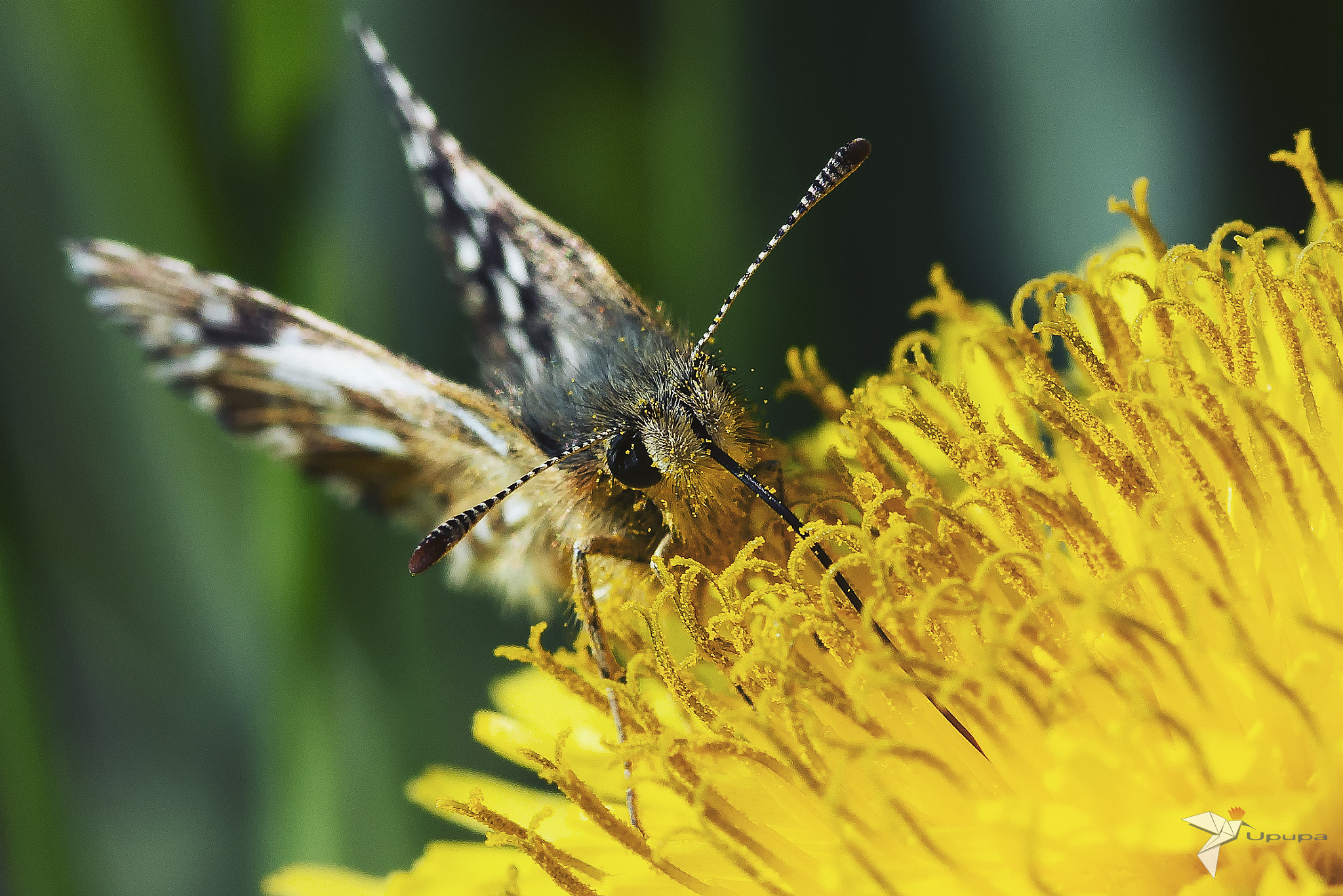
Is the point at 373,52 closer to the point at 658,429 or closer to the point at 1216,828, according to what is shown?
the point at 658,429

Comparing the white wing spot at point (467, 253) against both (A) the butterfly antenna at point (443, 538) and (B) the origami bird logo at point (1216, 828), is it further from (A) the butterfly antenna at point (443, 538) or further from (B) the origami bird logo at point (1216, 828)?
(B) the origami bird logo at point (1216, 828)

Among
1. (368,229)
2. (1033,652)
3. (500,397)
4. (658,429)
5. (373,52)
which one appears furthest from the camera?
(368,229)

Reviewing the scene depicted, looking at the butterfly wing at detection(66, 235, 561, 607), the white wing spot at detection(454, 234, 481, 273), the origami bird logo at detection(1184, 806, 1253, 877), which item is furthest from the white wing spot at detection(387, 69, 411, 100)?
the origami bird logo at detection(1184, 806, 1253, 877)

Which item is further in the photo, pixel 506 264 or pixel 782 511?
pixel 506 264

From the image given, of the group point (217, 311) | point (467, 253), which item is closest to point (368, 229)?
point (467, 253)

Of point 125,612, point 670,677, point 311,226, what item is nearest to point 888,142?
point 311,226

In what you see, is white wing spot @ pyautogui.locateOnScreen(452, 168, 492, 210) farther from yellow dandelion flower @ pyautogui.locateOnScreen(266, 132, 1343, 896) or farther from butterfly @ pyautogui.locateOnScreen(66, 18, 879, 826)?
yellow dandelion flower @ pyautogui.locateOnScreen(266, 132, 1343, 896)
